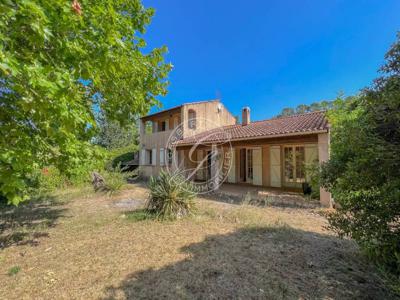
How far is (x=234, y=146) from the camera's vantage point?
11.4m

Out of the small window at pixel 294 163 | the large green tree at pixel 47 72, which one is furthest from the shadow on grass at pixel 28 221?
the small window at pixel 294 163

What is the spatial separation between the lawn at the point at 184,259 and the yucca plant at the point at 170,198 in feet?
1.24

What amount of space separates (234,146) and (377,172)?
29.2 feet

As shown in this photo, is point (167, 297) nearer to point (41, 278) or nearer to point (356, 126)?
point (41, 278)

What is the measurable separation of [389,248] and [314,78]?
58.3 feet

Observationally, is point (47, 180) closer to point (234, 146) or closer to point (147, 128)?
point (234, 146)

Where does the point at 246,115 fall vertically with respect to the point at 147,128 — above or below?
below

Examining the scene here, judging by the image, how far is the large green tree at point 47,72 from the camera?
1999mm

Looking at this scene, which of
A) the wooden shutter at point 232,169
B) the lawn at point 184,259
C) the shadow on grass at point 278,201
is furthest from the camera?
the wooden shutter at point 232,169

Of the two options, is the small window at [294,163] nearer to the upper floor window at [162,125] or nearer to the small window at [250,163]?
the small window at [250,163]

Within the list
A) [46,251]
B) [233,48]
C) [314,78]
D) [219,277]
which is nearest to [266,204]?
[219,277]

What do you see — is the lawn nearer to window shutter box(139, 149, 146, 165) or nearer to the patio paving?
the patio paving

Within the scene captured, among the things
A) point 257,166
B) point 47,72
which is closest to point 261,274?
point 47,72

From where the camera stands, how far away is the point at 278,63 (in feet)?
58.1
